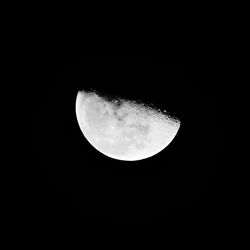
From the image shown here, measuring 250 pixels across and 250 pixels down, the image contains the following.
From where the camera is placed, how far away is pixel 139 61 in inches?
64.3

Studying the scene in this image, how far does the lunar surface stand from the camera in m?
1.70

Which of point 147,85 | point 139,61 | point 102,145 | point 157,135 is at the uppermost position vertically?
point 139,61

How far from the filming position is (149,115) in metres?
1.73

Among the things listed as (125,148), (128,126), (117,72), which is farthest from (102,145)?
(117,72)

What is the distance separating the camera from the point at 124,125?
5.60 feet

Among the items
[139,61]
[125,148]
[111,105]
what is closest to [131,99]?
[111,105]

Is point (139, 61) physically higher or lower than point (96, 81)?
higher

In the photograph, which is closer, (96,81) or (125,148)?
(96,81)

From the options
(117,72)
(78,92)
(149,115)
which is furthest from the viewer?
(78,92)

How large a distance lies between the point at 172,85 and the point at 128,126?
0.42m

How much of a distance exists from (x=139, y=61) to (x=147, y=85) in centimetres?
17

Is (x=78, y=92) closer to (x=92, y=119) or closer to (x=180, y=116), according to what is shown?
(x=92, y=119)

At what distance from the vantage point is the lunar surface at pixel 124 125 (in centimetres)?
170

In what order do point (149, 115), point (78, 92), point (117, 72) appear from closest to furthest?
point (117, 72), point (149, 115), point (78, 92)
